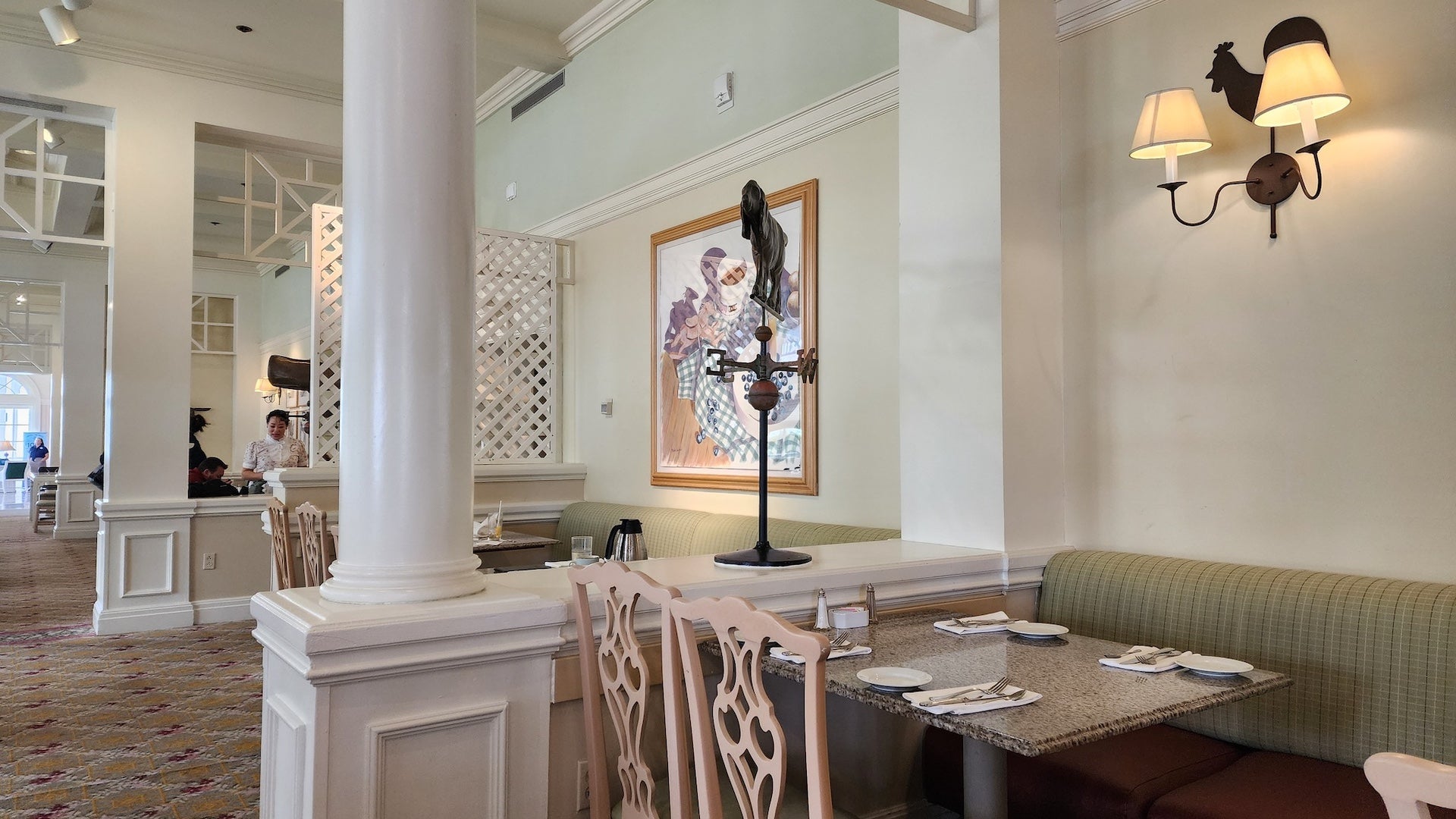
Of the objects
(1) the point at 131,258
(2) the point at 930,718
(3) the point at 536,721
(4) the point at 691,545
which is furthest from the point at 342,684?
(1) the point at 131,258

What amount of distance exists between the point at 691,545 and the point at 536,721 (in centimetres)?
237

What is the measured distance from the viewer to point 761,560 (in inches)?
93.7

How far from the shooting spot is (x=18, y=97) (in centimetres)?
536

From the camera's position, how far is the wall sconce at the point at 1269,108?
223cm

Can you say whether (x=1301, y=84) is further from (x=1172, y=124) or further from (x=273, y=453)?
(x=273, y=453)

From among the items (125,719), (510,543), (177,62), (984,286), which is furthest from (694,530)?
(177,62)

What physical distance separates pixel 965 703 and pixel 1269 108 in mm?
1728

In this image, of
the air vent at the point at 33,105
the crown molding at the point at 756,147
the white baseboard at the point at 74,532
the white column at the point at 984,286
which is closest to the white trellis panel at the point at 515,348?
the crown molding at the point at 756,147

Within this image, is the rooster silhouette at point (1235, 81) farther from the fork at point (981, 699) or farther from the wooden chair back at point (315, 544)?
the wooden chair back at point (315, 544)

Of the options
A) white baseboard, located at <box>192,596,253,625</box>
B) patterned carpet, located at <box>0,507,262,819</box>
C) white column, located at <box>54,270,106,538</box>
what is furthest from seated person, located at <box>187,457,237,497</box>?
white column, located at <box>54,270,106,538</box>

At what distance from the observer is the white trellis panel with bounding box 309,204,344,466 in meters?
5.12

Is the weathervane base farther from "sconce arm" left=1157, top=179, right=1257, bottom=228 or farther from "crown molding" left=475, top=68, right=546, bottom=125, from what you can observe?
"crown molding" left=475, top=68, right=546, bottom=125

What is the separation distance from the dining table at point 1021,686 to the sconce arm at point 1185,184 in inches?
50.7

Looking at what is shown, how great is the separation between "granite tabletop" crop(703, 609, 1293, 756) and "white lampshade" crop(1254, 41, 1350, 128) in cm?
139
